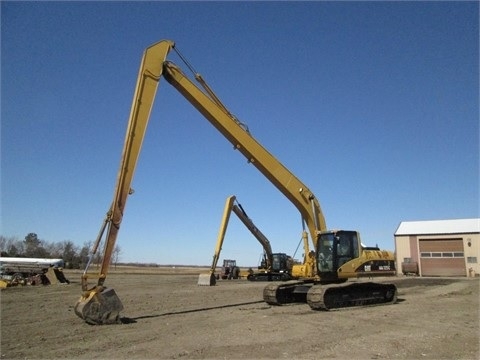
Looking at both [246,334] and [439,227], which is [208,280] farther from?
[439,227]

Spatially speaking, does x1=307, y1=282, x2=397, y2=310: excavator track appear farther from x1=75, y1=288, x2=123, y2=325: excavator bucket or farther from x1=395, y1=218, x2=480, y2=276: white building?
x1=395, y1=218, x2=480, y2=276: white building

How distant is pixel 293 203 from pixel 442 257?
1576 inches

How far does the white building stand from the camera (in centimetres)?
4822

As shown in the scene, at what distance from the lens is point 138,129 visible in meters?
12.8

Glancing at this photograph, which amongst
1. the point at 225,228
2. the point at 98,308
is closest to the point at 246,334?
the point at 98,308

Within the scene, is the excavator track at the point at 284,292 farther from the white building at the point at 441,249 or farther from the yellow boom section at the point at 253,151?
the white building at the point at 441,249

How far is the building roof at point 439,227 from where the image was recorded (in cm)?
5075

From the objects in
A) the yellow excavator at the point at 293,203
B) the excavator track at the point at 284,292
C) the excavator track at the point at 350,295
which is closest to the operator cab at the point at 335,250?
the yellow excavator at the point at 293,203

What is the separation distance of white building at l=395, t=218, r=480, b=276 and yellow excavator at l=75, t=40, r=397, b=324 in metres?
36.1

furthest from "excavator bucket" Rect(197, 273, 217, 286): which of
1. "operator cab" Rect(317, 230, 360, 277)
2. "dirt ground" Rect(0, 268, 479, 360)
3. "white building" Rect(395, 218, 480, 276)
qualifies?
"white building" Rect(395, 218, 480, 276)

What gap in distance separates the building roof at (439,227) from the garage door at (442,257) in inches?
54.4

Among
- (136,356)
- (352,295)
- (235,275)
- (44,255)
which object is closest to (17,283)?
(235,275)

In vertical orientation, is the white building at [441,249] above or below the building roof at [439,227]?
below

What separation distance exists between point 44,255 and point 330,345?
97.8 meters
